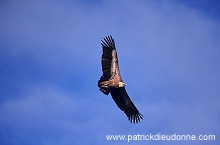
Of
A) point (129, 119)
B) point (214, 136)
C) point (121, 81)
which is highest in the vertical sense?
point (121, 81)

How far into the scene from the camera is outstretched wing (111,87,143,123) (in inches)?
947

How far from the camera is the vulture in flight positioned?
76.0 ft

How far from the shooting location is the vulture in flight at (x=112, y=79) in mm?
23163

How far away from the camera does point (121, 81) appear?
23391mm

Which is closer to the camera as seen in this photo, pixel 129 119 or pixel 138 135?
pixel 138 135

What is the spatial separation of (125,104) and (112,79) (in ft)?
7.17

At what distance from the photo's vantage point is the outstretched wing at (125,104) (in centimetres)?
2405

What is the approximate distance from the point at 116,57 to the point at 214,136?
769 cm

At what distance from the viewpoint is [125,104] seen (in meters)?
24.5

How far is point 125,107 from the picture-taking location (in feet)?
80.6

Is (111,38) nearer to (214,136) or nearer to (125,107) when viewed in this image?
(125,107)

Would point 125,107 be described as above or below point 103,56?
below

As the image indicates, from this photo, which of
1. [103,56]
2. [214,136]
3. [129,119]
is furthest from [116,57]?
[214,136]

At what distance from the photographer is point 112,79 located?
23.4 meters
